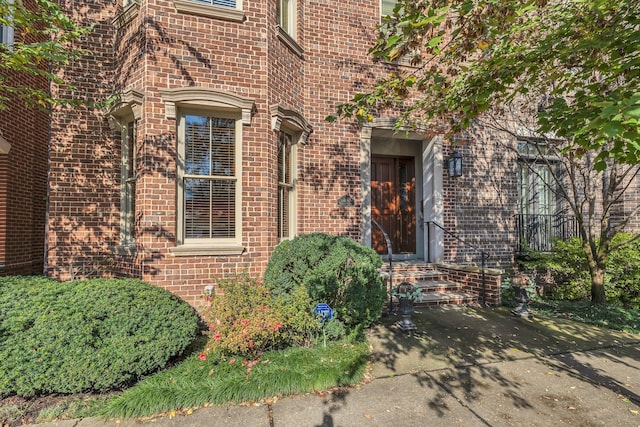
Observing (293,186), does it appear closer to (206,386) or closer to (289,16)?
(289,16)

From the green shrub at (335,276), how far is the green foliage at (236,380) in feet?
2.25

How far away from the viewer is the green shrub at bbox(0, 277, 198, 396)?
10.4ft

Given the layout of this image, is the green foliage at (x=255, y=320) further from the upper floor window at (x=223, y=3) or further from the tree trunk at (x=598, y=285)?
the tree trunk at (x=598, y=285)

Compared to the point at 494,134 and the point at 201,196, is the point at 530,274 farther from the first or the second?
the point at 201,196

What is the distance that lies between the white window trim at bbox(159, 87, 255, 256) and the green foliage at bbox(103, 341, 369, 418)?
68.0 inches

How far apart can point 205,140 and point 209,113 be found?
47 cm

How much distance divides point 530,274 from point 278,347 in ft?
22.9

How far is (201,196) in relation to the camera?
5336 millimetres

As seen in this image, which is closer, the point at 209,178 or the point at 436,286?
the point at 209,178

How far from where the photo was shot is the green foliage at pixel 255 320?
12.4 feet

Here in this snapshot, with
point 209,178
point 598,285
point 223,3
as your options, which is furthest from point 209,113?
point 598,285

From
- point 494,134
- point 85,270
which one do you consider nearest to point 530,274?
point 494,134

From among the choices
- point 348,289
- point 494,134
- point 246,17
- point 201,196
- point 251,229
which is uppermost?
point 246,17

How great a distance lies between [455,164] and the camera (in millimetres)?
7609
